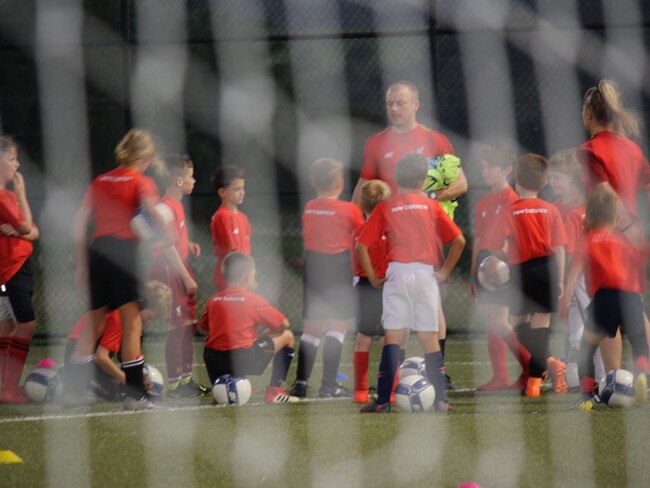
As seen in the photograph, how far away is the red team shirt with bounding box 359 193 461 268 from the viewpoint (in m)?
6.58

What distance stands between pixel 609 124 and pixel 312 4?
21.7ft

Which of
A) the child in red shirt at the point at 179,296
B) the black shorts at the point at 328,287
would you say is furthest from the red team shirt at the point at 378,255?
the child in red shirt at the point at 179,296

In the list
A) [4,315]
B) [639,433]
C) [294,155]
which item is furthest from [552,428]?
[294,155]

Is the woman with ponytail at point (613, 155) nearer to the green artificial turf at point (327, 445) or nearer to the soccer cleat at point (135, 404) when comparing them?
the green artificial turf at point (327, 445)

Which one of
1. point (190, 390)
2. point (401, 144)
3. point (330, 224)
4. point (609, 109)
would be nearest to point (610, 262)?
point (609, 109)

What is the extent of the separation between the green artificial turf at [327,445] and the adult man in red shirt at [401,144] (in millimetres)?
1171

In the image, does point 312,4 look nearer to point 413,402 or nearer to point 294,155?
point 294,155

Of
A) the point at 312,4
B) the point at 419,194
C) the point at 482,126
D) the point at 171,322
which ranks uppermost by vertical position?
the point at 312,4

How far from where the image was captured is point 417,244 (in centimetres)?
659

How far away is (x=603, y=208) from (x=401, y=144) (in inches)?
51.6

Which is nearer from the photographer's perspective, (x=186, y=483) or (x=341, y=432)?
(x=186, y=483)

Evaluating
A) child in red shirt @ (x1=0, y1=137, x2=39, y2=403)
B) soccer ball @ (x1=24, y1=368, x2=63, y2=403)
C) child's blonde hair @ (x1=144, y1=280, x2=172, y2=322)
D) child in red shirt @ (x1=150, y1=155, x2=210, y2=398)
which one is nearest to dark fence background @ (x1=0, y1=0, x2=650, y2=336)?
child in red shirt @ (x1=150, y1=155, x2=210, y2=398)

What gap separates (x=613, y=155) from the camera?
667 centimetres

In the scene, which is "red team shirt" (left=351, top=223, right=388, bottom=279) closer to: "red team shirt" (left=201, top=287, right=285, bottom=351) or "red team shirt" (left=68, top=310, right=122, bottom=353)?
"red team shirt" (left=201, top=287, right=285, bottom=351)
